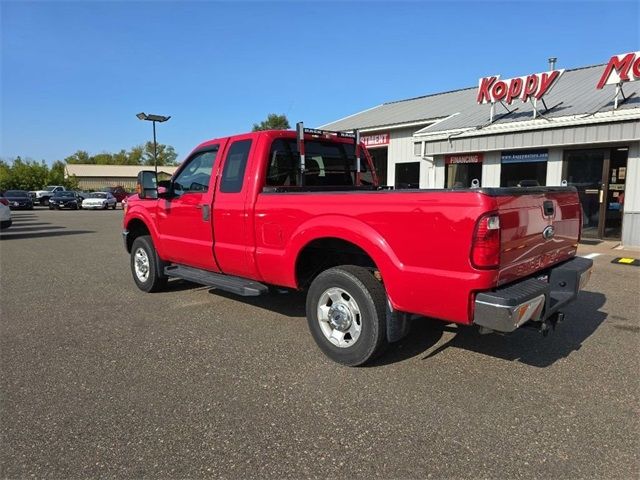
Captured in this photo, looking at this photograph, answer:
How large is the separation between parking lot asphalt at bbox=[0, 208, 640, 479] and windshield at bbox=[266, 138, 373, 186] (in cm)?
157

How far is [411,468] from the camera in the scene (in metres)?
2.55

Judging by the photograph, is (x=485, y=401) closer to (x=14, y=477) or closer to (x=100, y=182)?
(x=14, y=477)

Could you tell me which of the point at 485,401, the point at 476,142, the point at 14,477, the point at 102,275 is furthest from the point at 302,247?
the point at 476,142

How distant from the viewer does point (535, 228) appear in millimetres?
3506

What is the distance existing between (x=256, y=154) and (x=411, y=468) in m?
3.28

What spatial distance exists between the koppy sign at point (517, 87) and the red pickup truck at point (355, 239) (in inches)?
321

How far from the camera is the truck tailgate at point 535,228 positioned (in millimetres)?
3154

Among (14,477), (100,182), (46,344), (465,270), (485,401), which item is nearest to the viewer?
(14,477)

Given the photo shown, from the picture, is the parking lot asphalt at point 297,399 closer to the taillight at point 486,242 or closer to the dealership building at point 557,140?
the taillight at point 486,242

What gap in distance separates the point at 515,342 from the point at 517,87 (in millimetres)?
10007

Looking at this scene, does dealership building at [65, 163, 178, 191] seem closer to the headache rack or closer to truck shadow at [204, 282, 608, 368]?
the headache rack

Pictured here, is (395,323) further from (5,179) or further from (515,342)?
(5,179)

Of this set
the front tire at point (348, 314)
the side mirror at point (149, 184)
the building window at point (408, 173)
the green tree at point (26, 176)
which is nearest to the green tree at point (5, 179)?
the green tree at point (26, 176)

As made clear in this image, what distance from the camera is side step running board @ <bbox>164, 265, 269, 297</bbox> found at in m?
4.69
